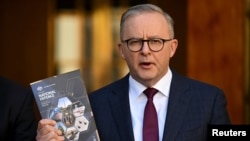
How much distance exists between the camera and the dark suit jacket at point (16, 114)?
11.1 ft

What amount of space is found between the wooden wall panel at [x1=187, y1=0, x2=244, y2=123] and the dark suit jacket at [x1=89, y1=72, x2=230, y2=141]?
2.27 metres

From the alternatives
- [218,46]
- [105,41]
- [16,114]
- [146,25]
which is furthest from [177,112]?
[105,41]

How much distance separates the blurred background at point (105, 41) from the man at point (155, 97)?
2298 mm

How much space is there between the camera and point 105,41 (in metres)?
7.30

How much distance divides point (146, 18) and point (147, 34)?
97mm

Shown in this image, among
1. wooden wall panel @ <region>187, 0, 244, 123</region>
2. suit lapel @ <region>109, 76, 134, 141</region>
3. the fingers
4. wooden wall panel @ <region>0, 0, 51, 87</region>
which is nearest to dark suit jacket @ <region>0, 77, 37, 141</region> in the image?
the fingers

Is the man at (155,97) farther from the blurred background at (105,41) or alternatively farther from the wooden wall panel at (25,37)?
the wooden wall panel at (25,37)

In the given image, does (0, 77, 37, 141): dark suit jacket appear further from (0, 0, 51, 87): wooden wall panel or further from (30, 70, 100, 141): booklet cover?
(0, 0, 51, 87): wooden wall panel

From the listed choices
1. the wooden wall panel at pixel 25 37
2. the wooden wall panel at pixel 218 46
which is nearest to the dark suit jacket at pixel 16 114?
the wooden wall panel at pixel 218 46

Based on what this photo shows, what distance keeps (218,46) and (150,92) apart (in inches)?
96.3

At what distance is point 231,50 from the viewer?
572cm

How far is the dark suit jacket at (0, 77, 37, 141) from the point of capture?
3371 millimetres

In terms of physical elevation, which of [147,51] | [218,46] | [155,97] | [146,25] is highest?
[146,25]

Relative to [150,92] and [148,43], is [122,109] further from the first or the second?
[148,43]
